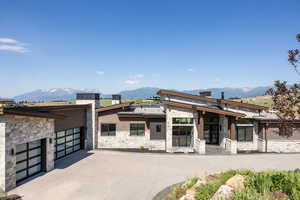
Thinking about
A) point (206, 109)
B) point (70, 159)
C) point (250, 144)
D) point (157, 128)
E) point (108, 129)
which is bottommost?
point (70, 159)

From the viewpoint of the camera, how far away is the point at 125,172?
44.0ft

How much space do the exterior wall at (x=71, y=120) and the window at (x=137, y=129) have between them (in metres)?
5.25

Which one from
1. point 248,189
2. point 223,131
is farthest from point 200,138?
point 248,189

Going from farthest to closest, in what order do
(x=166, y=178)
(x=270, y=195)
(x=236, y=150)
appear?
(x=236, y=150) < (x=166, y=178) < (x=270, y=195)

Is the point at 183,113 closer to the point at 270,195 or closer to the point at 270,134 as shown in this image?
the point at 270,134

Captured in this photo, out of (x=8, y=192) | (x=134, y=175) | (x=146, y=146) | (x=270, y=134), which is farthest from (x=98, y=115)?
(x=270, y=134)

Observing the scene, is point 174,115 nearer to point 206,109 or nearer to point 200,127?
point 200,127

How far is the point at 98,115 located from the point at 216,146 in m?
13.7

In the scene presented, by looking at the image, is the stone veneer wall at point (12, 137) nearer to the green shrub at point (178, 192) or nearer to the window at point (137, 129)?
the green shrub at point (178, 192)

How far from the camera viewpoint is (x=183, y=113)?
19219mm

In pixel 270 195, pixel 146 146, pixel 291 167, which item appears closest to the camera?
pixel 270 195

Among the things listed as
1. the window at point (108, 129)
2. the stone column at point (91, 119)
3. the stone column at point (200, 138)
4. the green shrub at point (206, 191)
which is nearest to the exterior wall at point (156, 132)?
the stone column at point (200, 138)

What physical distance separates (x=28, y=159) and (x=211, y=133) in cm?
1814

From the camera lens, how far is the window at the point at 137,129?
20438 mm
